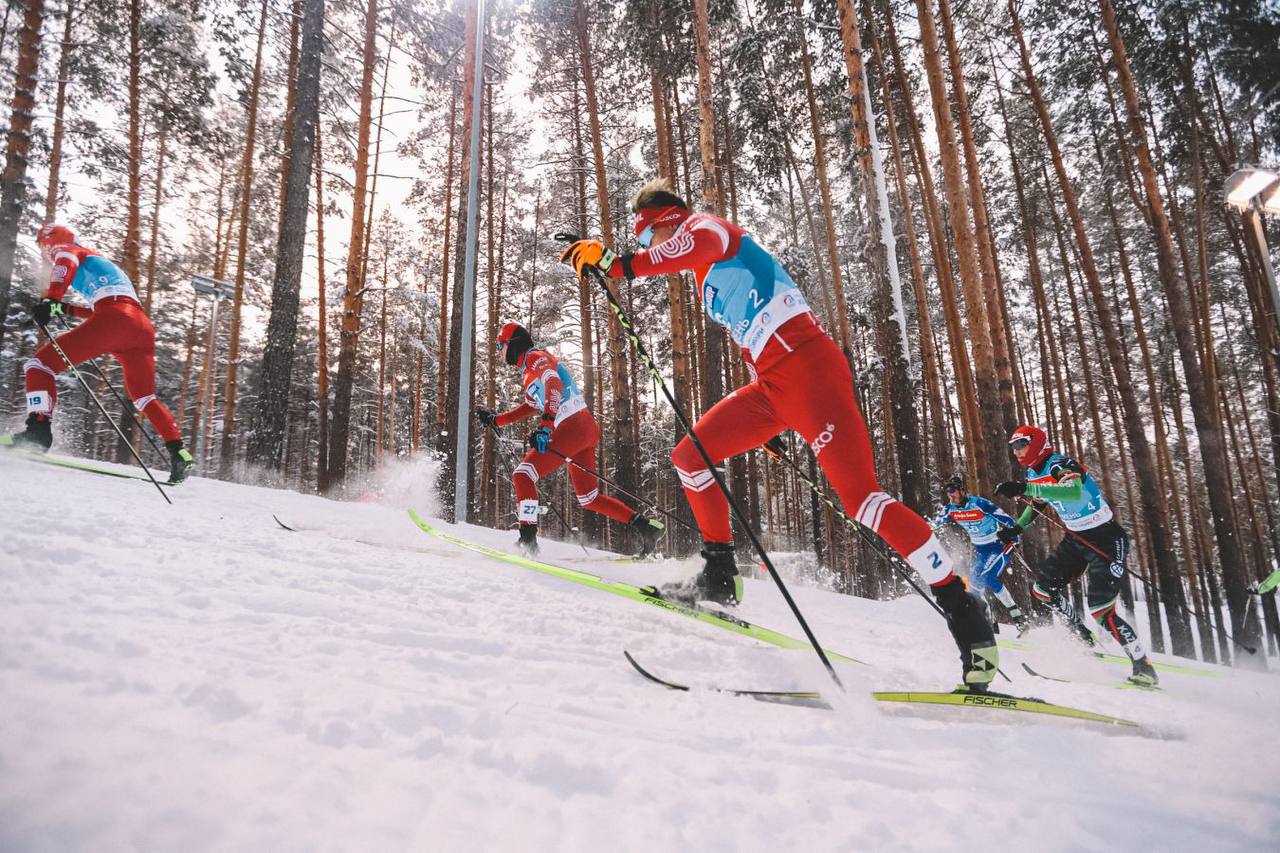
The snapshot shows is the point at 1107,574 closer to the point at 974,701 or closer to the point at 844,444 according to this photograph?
the point at 974,701

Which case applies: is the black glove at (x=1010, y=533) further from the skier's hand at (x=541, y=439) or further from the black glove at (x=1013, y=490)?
the skier's hand at (x=541, y=439)

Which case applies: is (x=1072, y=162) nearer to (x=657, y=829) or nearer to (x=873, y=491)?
(x=873, y=491)

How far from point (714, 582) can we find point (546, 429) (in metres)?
2.70

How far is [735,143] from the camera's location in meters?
14.6

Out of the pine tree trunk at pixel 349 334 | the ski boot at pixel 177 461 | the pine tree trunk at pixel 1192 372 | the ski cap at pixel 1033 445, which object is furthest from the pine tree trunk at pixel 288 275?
the pine tree trunk at pixel 1192 372

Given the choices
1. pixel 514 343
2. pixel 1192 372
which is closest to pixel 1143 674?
pixel 514 343

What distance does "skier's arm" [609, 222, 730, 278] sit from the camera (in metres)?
2.63

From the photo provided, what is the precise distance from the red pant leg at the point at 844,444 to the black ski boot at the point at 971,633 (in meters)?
0.07

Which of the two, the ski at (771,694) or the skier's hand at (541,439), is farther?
the skier's hand at (541,439)

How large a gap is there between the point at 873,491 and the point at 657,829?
72.0 inches

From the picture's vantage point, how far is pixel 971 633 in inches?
89.4

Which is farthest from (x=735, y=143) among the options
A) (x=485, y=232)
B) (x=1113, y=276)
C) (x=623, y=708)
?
(x=623, y=708)

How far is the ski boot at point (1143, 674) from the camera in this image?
12.6 ft

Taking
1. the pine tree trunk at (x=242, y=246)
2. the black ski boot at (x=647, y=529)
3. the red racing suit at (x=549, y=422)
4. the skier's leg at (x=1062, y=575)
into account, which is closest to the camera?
the skier's leg at (x=1062, y=575)
